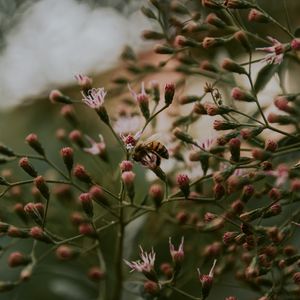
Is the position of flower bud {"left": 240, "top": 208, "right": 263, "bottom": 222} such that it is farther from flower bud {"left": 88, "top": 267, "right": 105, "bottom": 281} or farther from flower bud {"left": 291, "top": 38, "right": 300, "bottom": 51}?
flower bud {"left": 88, "top": 267, "right": 105, "bottom": 281}

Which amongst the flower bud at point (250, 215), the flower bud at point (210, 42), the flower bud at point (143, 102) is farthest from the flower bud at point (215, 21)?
the flower bud at point (250, 215)

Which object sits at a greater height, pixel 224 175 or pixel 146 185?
pixel 224 175

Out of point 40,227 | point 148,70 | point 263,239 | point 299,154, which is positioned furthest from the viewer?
point 148,70

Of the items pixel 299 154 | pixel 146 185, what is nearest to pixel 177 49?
pixel 299 154

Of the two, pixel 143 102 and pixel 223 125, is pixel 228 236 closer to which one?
pixel 223 125

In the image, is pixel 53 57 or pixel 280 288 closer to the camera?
pixel 280 288

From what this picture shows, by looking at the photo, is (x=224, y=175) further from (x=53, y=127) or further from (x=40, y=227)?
(x=53, y=127)

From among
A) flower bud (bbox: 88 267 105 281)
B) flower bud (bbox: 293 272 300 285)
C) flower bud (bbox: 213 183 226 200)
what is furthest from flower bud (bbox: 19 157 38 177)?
flower bud (bbox: 293 272 300 285)
